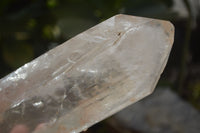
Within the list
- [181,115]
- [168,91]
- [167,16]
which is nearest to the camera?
[167,16]

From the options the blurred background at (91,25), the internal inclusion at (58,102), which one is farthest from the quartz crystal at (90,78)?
the blurred background at (91,25)

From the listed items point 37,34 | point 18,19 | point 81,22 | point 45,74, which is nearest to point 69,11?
point 81,22

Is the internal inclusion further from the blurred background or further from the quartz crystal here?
the blurred background

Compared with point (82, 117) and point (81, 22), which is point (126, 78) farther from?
point (81, 22)

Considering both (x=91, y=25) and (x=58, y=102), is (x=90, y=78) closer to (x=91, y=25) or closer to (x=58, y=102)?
(x=58, y=102)

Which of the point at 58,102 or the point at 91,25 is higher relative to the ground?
the point at 58,102

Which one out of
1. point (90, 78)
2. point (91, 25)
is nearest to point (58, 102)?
point (90, 78)
